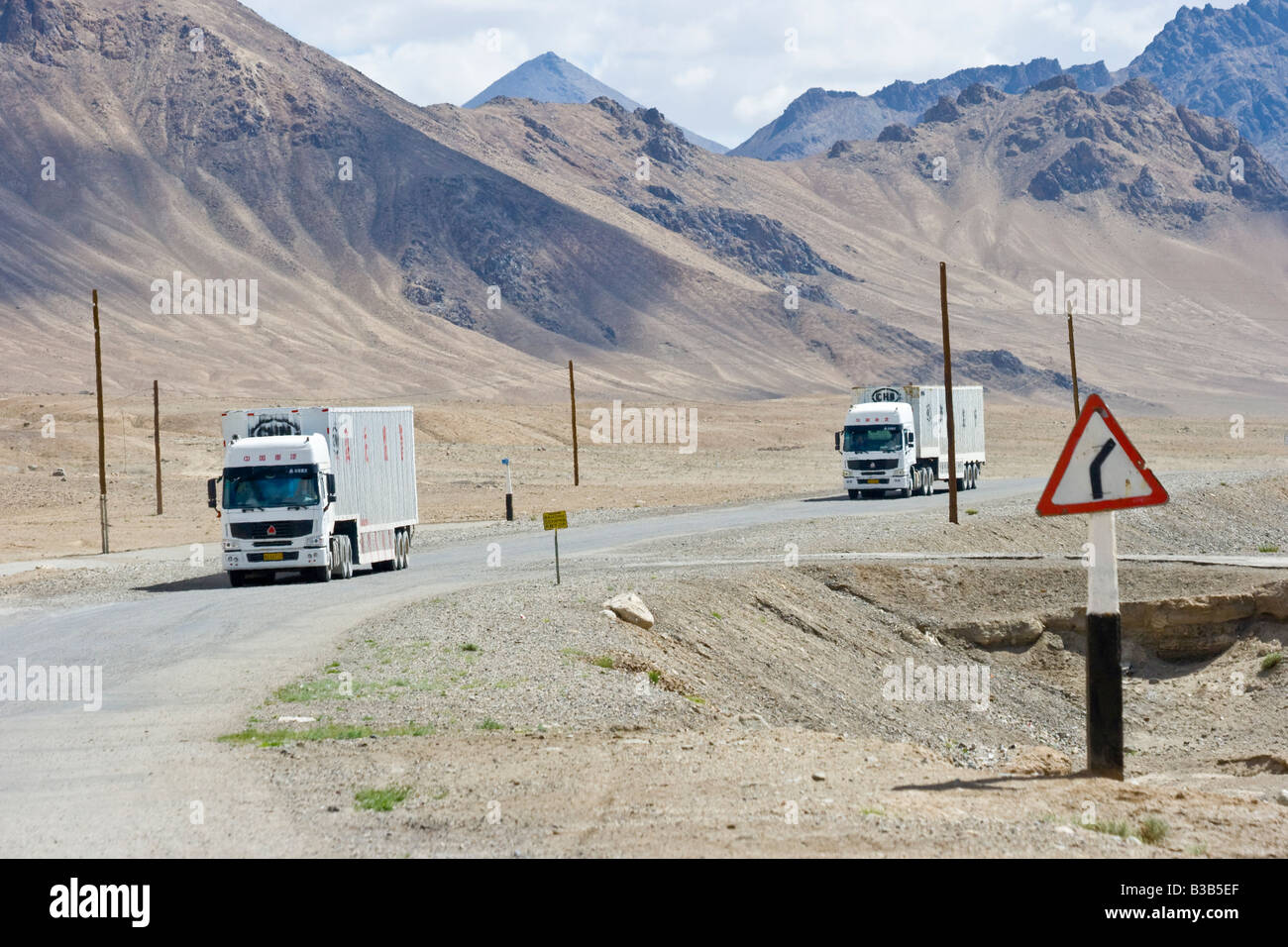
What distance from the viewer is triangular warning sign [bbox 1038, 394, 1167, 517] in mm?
9430

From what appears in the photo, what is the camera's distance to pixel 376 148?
173 metres

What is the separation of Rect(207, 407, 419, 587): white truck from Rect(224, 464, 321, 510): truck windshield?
18 mm

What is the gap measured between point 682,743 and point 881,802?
302cm

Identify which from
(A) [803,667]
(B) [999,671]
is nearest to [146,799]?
(A) [803,667]

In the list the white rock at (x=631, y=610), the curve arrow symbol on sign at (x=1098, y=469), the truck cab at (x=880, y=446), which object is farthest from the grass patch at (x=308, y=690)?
the truck cab at (x=880, y=446)

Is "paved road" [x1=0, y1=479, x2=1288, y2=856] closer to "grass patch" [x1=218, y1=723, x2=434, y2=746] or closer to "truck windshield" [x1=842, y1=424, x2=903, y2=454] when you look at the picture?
"grass patch" [x1=218, y1=723, x2=434, y2=746]

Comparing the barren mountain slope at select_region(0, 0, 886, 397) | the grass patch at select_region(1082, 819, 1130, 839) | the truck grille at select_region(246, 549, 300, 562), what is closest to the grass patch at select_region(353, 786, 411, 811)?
the grass patch at select_region(1082, 819, 1130, 839)

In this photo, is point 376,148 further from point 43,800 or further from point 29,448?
point 43,800

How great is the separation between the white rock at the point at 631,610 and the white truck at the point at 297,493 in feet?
27.5

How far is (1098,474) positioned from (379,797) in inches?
199

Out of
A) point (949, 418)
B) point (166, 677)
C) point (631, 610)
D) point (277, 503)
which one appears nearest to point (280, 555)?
point (277, 503)

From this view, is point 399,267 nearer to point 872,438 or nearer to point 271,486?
point 872,438

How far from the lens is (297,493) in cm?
2692

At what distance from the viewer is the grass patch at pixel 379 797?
30.2 feet
